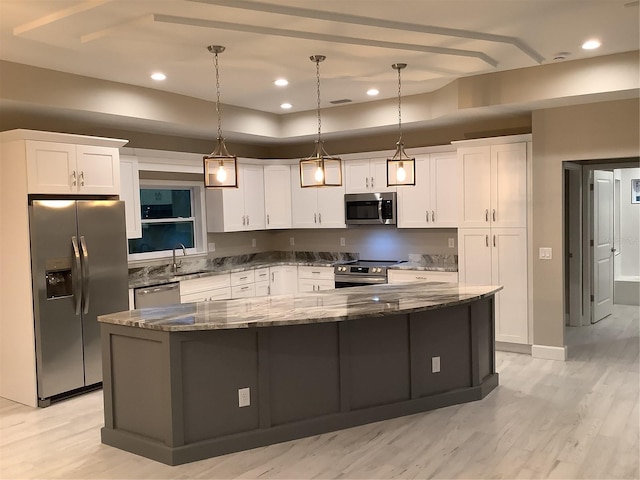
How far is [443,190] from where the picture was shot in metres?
6.75

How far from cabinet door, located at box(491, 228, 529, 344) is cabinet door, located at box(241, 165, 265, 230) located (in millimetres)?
3053

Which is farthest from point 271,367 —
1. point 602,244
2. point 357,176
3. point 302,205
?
point 602,244

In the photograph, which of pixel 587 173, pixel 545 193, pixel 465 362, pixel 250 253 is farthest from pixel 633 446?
pixel 250 253

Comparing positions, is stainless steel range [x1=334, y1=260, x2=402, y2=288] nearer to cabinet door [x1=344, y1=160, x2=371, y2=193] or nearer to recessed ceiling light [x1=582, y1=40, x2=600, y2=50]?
cabinet door [x1=344, y1=160, x2=371, y2=193]

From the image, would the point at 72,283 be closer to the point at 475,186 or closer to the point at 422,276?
the point at 422,276

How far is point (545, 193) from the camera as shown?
587 cm

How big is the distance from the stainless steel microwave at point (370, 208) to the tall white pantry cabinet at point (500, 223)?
38.3 inches

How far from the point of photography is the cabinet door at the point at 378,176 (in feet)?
23.3

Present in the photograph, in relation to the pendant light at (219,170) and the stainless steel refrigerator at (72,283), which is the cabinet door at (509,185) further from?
the stainless steel refrigerator at (72,283)

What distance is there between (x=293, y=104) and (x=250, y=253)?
240cm

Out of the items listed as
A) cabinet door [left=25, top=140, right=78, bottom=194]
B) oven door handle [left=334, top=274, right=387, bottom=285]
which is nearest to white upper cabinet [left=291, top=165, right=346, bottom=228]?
oven door handle [left=334, top=274, right=387, bottom=285]

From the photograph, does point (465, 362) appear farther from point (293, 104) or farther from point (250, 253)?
point (250, 253)

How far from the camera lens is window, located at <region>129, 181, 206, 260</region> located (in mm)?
6832

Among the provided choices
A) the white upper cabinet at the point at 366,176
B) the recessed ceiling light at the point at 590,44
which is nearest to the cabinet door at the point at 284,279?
the white upper cabinet at the point at 366,176
